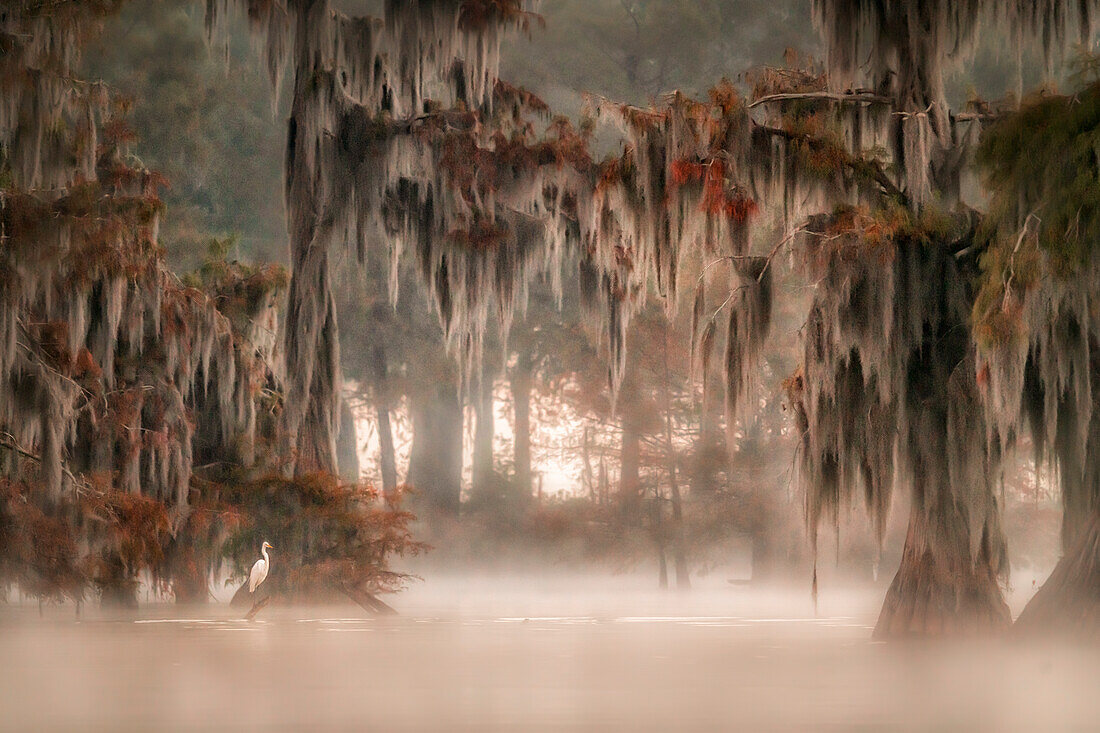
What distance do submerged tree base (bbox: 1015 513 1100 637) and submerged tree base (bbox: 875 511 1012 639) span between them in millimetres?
333

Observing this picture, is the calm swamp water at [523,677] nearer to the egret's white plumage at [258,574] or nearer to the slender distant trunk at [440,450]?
the egret's white plumage at [258,574]

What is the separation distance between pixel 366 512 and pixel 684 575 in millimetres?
12205

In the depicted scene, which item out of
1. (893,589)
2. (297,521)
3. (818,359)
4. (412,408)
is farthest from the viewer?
(412,408)

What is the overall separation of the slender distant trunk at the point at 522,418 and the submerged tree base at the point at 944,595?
65.1 ft

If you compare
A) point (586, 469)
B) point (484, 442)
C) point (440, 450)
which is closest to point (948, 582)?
point (586, 469)

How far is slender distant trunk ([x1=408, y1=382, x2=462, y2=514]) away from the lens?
2973cm

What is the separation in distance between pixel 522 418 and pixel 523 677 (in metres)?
23.6

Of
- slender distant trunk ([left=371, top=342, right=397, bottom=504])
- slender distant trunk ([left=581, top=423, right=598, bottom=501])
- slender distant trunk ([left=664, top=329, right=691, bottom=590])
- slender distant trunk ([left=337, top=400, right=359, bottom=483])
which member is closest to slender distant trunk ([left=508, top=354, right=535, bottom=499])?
slender distant trunk ([left=581, top=423, right=598, bottom=501])

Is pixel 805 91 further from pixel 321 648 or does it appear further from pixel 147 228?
pixel 147 228

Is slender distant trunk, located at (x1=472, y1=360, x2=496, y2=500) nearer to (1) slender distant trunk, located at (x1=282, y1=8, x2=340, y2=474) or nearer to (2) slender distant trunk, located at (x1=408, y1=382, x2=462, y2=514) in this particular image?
(2) slender distant trunk, located at (x1=408, y1=382, x2=462, y2=514)

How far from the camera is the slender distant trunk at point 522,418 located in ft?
99.8

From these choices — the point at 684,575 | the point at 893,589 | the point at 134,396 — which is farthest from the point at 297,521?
the point at 684,575

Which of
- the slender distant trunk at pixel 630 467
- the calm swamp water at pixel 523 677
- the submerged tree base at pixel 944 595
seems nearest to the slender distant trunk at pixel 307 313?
the calm swamp water at pixel 523 677

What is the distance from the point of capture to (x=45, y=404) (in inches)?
415
